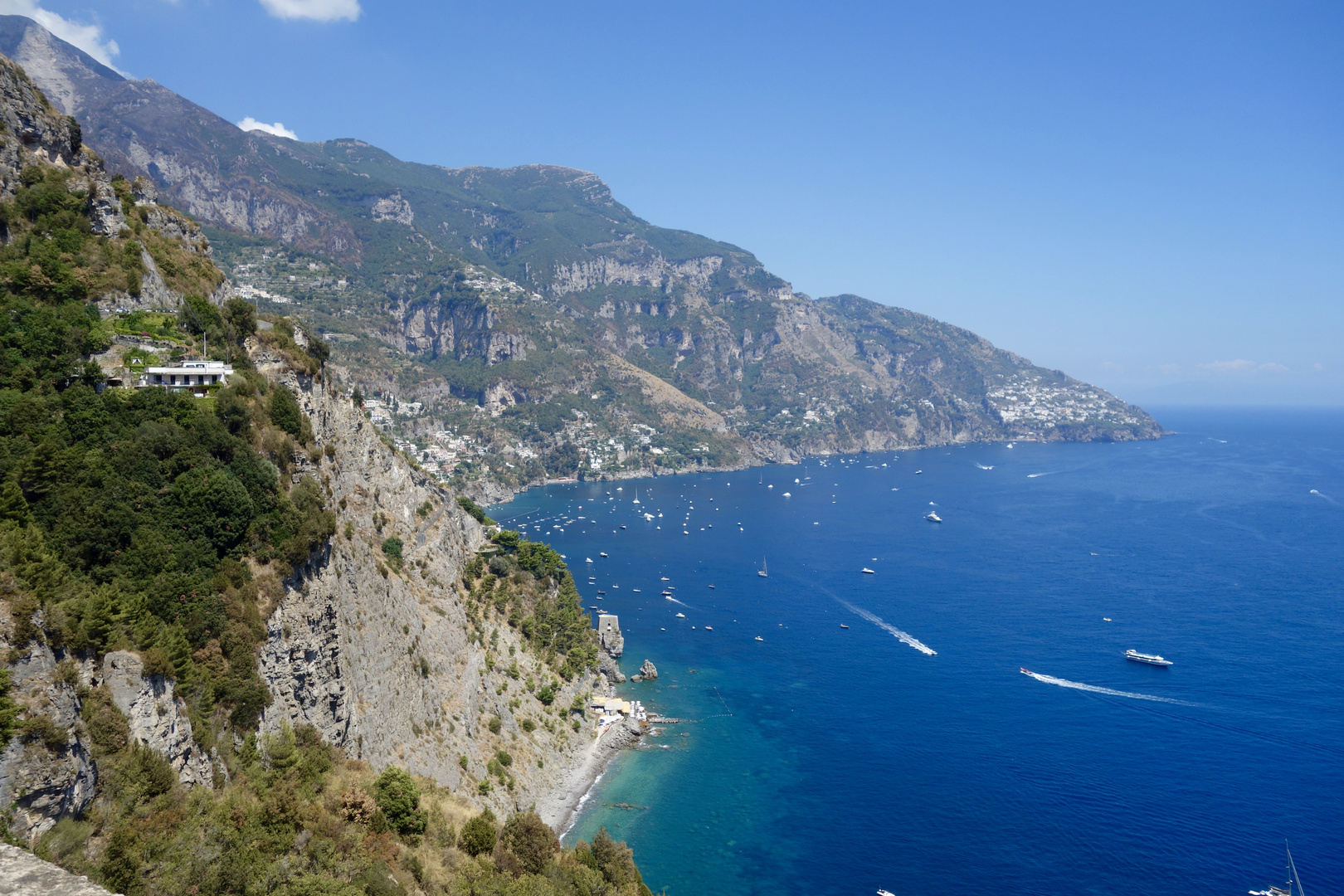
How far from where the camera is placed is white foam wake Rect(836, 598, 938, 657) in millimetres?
81625

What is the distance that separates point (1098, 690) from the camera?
7044 centimetres

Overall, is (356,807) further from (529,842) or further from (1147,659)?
(1147,659)

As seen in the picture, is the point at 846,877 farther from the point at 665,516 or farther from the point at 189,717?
the point at 665,516

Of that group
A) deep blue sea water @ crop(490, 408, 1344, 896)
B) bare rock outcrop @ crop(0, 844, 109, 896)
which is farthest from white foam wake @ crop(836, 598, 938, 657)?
bare rock outcrop @ crop(0, 844, 109, 896)

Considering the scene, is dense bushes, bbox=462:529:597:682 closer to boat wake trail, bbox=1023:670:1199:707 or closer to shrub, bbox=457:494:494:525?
shrub, bbox=457:494:494:525

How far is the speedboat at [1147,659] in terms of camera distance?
74.6 meters

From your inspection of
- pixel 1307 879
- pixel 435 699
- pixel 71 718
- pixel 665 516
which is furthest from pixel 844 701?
pixel 665 516

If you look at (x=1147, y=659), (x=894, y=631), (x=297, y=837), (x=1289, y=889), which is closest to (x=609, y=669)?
(x=894, y=631)

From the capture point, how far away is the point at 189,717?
80.5 ft

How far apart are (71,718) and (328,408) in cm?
2772

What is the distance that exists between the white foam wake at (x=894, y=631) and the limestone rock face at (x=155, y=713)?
2815 inches

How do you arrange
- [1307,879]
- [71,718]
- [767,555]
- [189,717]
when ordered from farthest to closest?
[767,555]
[1307,879]
[189,717]
[71,718]

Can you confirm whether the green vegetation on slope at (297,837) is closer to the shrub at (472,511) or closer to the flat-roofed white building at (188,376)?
the flat-roofed white building at (188,376)

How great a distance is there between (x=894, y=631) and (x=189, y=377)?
75.3 metres
